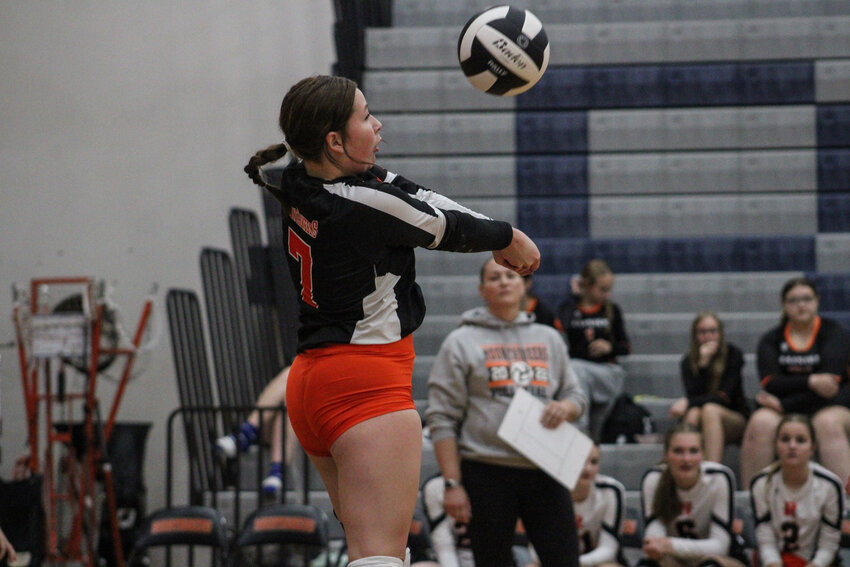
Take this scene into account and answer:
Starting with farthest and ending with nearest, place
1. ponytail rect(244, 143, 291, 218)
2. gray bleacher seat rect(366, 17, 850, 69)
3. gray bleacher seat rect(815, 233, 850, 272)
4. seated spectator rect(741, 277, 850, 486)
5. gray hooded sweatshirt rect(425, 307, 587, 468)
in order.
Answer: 1. gray bleacher seat rect(366, 17, 850, 69)
2. gray bleacher seat rect(815, 233, 850, 272)
3. seated spectator rect(741, 277, 850, 486)
4. gray hooded sweatshirt rect(425, 307, 587, 468)
5. ponytail rect(244, 143, 291, 218)

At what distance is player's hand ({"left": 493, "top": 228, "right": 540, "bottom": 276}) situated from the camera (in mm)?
2689

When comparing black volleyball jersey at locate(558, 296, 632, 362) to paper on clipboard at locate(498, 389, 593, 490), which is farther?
black volleyball jersey at locate(558, 296, 632, 362)

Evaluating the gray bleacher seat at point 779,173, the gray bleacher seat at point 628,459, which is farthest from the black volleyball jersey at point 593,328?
the gray bleacher seat at point 779,173

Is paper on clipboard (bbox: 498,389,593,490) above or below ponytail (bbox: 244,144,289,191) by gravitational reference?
below

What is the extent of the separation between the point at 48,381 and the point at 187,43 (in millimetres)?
2752

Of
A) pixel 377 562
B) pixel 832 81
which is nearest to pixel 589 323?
pixel 832 81

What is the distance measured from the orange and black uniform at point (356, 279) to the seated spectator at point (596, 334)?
3.52 metres

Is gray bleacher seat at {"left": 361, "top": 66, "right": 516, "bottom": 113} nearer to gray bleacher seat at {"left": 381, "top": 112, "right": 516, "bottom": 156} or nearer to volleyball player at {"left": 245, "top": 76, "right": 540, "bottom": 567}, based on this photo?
gray bleacher seat at {"left": 381, "top": 112, "right": 516, "bottom": 156}

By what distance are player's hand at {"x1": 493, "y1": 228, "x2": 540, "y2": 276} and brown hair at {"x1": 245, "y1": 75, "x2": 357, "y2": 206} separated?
0.47 m

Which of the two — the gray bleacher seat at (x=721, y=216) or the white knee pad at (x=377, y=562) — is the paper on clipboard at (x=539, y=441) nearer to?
the white knee pad at (x=377, y=562)

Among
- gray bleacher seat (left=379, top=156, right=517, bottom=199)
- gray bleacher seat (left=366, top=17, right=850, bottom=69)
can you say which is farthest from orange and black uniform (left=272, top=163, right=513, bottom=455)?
gray bleacher seat (left=366, top=17, right=850, bottom=69)

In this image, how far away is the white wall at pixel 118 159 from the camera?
8164 mm

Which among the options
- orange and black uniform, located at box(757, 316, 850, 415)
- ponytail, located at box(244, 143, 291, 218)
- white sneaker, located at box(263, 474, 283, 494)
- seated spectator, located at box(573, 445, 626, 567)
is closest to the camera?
ponytail, located at box(244, 143, 291, 218)

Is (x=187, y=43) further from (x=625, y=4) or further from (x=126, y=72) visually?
(x=625, y=4)
